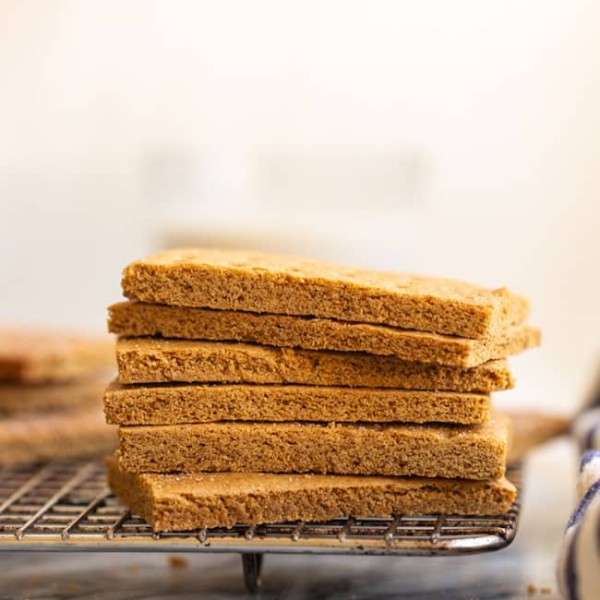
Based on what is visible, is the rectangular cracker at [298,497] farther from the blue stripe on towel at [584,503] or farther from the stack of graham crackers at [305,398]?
the blue stripe on towel at [584,503]

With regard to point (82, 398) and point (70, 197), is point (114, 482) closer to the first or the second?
point (82, 398)

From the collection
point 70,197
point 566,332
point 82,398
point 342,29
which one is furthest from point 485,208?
point 82,398

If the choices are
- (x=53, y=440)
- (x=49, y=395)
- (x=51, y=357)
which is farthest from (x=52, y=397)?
(x=53, y=440)

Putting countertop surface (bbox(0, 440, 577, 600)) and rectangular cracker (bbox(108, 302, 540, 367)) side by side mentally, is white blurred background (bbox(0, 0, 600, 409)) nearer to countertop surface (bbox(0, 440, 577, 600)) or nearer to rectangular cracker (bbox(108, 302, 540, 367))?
countertop surface (bbox(0, 440, 577, 600))

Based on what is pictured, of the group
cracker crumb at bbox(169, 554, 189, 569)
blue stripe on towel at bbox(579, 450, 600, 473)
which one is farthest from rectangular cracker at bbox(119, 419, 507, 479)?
cracker crumb at bbox(169, 554, 189, 569)

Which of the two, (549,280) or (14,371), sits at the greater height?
(549,280)

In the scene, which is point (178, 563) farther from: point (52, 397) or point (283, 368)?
point (52, 397)
